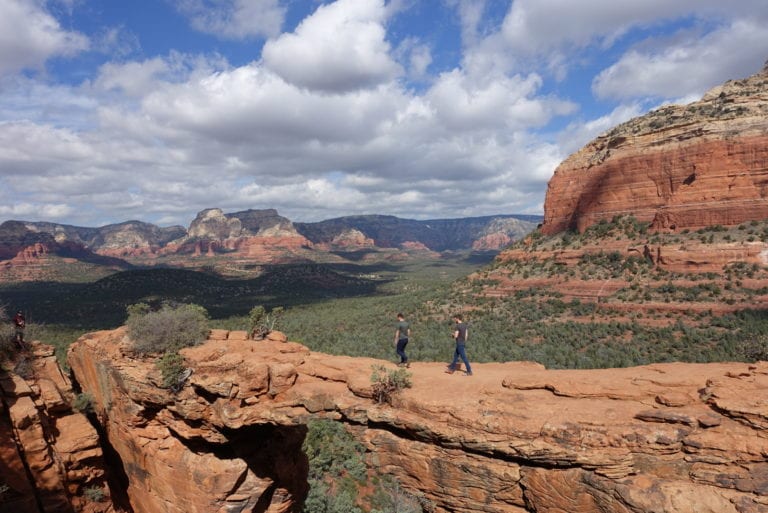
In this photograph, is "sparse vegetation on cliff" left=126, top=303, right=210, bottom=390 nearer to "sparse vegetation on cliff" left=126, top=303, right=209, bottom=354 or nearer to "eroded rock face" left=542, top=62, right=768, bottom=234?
"sparse vegetation on cliff" left=126, top=303, right=209, bottom=354

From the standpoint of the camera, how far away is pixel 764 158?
41.5 metres

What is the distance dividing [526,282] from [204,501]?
48.0 m

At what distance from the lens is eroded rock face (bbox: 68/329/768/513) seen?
7.75 metres

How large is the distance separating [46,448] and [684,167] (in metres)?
62.1

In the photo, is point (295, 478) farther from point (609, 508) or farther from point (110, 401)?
point (609, 508)

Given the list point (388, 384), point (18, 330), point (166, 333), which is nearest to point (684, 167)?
point (388, 384)

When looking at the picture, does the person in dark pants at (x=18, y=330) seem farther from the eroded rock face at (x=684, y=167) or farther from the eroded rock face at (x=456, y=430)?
the eroded rock face at (x=684, y=167)

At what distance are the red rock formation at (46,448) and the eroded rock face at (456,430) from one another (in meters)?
1.02

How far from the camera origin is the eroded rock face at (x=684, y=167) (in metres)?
42.6

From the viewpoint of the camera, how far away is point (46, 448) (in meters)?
11.5

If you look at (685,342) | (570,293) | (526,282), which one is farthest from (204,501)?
(526,282)

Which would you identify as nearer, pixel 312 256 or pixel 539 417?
pixel 539 417

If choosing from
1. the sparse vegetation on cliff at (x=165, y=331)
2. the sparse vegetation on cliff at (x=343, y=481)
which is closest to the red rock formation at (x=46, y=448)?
the sparse vegetation on cliff at (x=165, y=331)

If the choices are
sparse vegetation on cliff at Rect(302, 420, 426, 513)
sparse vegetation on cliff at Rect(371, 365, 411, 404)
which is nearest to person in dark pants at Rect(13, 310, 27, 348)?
sparse vegetation on cliff at Rect(302, 420, 426, 513)
